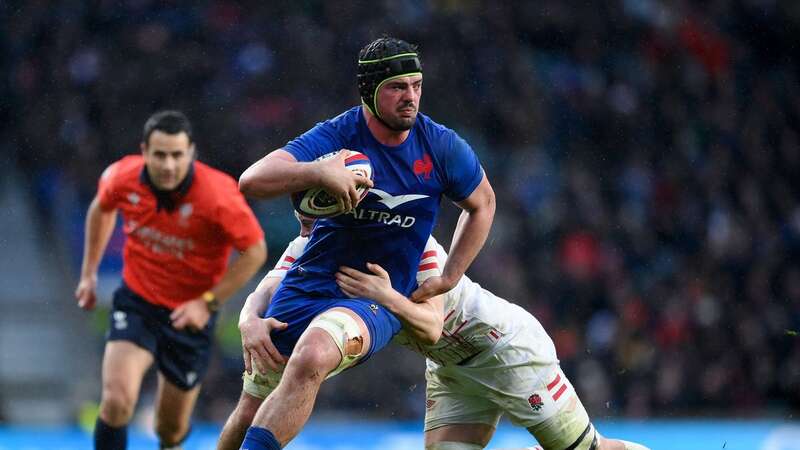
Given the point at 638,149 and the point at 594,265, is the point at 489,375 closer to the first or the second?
the point at 594,265

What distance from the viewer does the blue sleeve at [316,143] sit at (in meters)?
5.07

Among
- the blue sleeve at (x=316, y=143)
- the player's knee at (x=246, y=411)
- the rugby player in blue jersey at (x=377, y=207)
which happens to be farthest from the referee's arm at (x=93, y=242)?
the blue sleeve at (x=316, y=143)

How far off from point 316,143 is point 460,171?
0.67m

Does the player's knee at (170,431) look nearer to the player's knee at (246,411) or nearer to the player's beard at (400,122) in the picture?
the player's knee at (246,411)

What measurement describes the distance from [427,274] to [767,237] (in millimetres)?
9248

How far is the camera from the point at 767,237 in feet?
45.6

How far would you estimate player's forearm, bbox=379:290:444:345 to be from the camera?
528 centimetres

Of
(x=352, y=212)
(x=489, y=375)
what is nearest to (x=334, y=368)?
(x=352, y=212)

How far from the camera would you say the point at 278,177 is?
4.89m

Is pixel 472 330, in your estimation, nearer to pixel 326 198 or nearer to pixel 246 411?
pixel 246 411

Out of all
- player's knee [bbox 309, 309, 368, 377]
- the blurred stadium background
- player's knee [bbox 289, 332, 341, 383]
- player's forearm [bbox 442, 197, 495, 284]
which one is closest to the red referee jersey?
player's forearm [bbox 442, 197, 495, 284]

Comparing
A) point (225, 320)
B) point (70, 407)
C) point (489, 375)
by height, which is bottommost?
point (70, 407)

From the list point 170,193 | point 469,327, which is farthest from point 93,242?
point 469,327

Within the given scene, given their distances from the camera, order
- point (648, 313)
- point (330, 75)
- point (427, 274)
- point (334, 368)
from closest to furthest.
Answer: point (334, 368) → point (427, 274) → point (648, 313) → point (330, 75)
